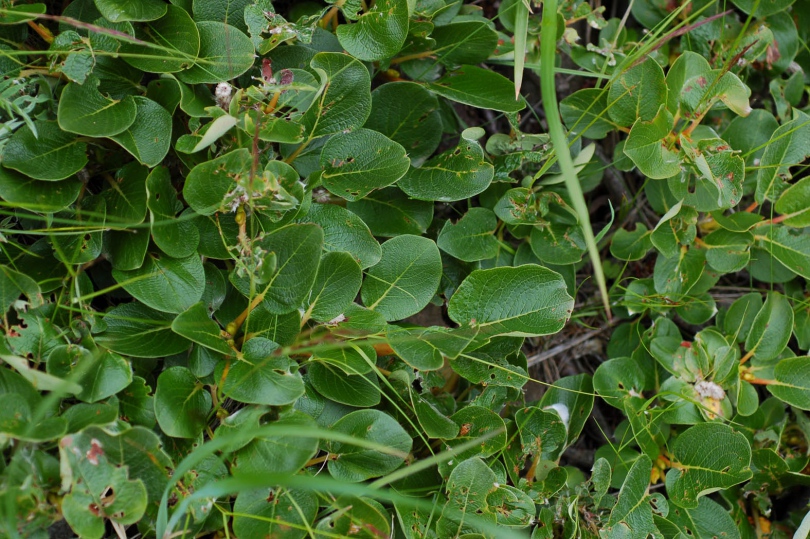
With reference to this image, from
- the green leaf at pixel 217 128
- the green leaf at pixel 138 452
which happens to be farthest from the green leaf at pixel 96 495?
the green leaf at pixel 217 128

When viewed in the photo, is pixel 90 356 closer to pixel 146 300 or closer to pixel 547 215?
pixel 146 300

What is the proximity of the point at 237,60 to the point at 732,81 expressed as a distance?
1011 mm

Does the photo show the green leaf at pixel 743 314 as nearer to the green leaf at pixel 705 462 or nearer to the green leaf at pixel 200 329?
the green leaf at pixel 705 462

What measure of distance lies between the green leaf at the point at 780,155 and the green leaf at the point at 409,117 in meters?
0.76

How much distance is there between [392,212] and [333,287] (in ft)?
0.87

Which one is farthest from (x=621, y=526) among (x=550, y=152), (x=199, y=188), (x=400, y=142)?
(x=199, y=188)

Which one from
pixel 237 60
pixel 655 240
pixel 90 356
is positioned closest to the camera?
pixel 90 356

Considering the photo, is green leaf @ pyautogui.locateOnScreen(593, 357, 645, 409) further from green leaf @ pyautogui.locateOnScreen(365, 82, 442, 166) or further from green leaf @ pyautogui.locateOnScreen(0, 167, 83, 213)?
green leaf @ pyautogui.locateOnScreen(0, 167, 83, 213)

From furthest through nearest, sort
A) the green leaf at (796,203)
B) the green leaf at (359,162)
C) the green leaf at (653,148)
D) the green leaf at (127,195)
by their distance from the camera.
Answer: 1. the green leaf at (796,203)
2. the green leaf at (653,148)
3. the green leaf at (359,162)
4. the green leaf at (127,195)

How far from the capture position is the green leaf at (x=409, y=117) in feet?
4.54

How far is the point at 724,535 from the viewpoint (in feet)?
4.58

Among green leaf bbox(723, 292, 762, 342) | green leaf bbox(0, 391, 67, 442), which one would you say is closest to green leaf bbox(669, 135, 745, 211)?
green leaf bbox(723, 292, 762, 342)

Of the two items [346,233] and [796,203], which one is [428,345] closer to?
[346,233]

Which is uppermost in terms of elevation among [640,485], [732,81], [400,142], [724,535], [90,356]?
[732,81]
